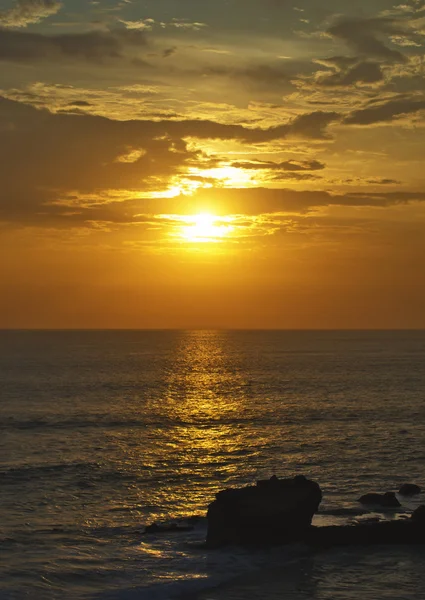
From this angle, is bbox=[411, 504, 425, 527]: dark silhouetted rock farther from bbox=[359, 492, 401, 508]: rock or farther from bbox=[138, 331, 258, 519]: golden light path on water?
bbox=[138, 331, 258, 519]: golden light path on water

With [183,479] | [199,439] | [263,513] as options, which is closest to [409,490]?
[263,513]

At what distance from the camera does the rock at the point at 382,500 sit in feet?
144

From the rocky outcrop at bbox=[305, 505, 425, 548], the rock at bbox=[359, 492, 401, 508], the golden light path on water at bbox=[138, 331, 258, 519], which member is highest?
the golden light path on water at bbox=[138, 331, 258, 519]

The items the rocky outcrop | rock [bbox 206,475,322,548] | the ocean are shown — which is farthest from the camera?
the rocky outcrop

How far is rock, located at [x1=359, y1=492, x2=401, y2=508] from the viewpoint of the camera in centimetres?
4397

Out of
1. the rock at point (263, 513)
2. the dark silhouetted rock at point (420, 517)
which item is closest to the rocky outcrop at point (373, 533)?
the dark silhouetted rock at point (420, 517)

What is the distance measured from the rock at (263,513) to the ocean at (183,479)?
0.97m

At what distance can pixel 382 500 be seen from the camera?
146 feet

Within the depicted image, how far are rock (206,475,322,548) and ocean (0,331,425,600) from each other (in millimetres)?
975

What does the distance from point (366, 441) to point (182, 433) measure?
19330 mm

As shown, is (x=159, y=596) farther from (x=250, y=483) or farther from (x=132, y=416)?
(x=132, y=416)

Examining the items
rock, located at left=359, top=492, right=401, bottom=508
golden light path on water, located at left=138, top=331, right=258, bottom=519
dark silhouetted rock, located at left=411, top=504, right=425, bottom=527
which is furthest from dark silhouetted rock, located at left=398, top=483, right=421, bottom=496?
golden light path on water, located at left=138, top=331, right=258, bottom=519

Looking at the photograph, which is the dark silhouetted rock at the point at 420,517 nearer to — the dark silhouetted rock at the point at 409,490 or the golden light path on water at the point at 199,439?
the dark silhouetted rock at the point at 409,490

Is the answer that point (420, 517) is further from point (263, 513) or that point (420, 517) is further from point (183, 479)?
point (183, 479)
